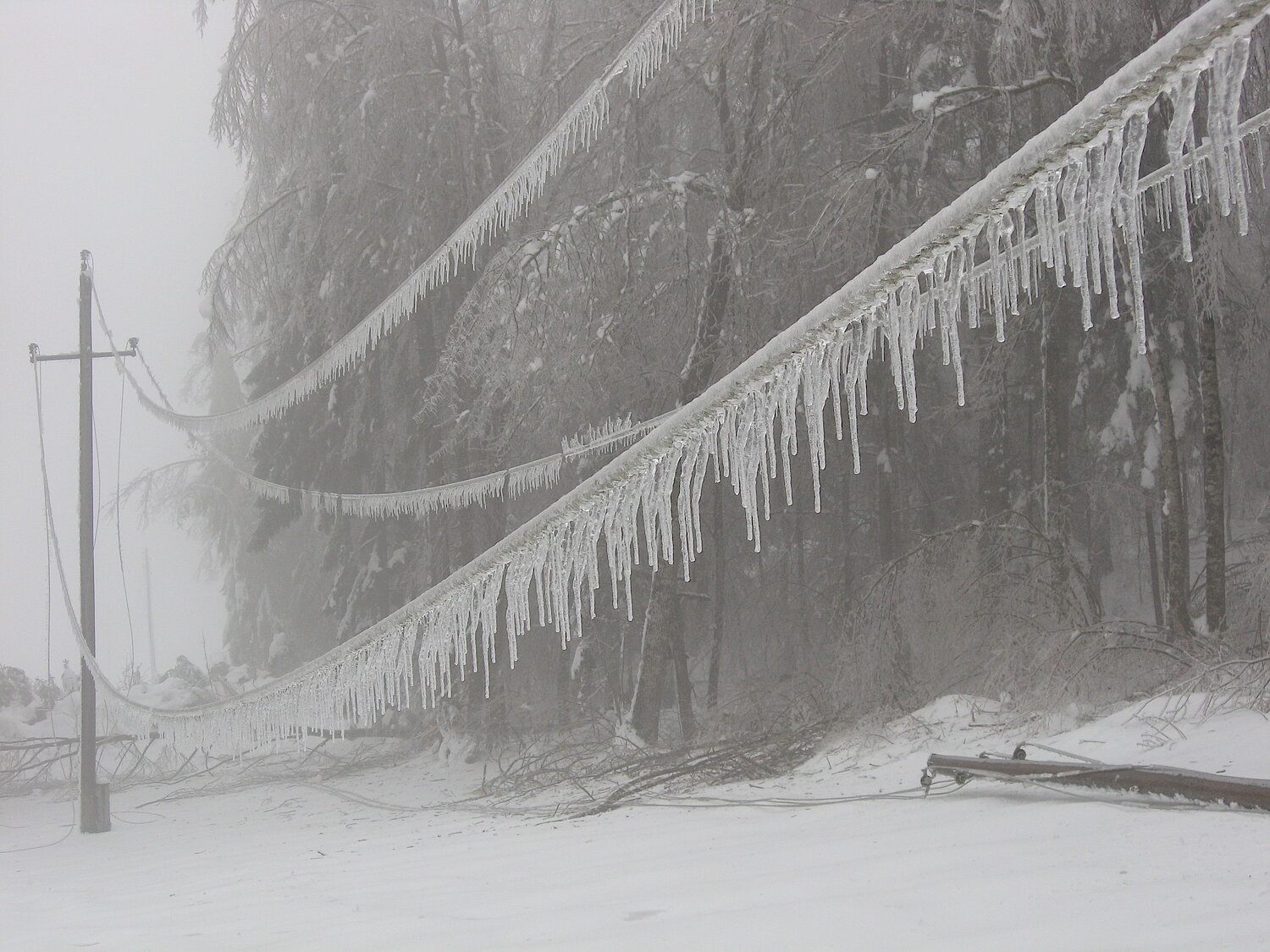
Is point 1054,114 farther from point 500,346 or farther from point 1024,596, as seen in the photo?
point 500,346

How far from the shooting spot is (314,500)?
12773 millimetres

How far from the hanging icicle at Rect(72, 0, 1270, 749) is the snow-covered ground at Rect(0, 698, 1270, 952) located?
0.93m

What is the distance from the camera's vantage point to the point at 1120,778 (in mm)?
3904

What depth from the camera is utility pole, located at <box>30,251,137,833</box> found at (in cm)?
1066

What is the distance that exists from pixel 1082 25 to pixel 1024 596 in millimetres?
4150

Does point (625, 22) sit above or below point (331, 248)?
above

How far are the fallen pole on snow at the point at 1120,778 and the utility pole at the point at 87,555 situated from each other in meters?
8.94

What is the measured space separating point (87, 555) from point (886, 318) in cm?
1039

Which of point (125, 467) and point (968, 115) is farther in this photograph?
point (125, 467)

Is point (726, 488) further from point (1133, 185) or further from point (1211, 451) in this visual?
point (1133, 185)

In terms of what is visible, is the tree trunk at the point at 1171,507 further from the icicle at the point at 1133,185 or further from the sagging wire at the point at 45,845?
the sagging wire at the point at 45,845

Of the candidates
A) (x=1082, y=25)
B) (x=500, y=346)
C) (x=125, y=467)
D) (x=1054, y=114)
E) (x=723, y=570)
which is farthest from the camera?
(x=125, y=467)

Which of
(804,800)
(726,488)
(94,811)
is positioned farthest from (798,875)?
(94,811)

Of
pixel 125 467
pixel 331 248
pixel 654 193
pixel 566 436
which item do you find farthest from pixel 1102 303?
pixel 125 467
